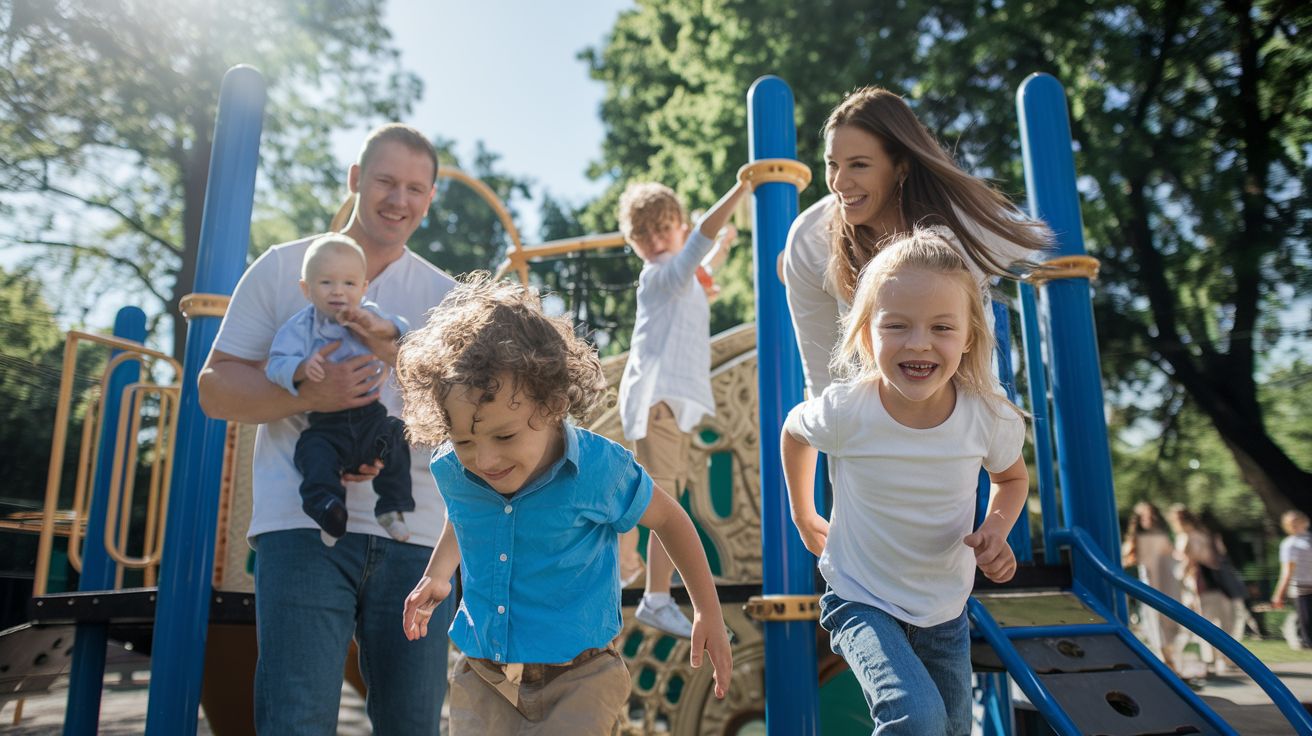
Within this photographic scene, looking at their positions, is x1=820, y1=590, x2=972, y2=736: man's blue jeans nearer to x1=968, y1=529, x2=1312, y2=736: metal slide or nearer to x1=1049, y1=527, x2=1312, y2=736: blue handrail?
x1=968, y1=529, x2=1312, y2=736: metal slide

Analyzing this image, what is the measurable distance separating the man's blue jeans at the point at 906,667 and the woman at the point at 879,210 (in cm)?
78

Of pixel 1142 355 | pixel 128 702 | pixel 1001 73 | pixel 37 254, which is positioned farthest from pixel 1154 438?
pixel 37 254

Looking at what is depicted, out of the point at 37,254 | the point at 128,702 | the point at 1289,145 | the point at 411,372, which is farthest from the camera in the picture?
the point at 37,254

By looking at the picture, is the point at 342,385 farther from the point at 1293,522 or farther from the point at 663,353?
the point at 1293,522

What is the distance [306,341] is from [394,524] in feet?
1.71

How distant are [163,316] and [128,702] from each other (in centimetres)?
873

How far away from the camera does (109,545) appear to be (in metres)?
4.46

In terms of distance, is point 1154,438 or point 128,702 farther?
point 1154,438

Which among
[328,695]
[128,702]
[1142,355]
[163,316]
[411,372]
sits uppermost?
[163,316]

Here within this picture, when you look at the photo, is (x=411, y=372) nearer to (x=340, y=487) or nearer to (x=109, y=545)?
(x=340, y=487)

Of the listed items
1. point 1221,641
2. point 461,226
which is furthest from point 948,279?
point 461,226

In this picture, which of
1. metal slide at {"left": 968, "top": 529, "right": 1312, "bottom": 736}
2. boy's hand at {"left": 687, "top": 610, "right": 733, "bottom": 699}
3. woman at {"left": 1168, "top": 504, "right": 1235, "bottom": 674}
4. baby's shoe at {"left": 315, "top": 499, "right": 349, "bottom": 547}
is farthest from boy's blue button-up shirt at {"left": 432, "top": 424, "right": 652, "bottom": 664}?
woman at {"left": 1168, "top": 504, "right": 1235, "bottom": 674}

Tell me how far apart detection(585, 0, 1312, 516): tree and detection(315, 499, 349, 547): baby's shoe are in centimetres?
879

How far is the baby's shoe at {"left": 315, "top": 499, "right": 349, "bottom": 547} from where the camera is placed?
2145 mm
